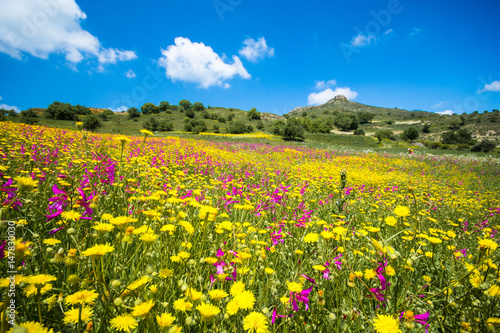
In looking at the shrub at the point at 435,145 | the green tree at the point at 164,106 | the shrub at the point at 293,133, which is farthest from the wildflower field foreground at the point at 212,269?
the green tree at the point at 164,106

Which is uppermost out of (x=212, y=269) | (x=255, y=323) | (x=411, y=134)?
(x=411, y=134)

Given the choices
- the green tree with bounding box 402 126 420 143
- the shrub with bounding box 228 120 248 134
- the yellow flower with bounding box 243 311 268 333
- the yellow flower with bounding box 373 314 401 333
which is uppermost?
the shrub with bounding box 228 120 248 134

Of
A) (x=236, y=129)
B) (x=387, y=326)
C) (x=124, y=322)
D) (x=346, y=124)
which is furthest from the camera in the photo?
(x=346, y=124)

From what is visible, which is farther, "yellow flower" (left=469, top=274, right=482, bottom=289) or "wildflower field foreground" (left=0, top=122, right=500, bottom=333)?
"yellow flower" (left=469, top=274, right=482, bottom=289)

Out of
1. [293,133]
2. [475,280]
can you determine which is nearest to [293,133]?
[293,133]

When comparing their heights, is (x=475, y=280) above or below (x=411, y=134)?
below

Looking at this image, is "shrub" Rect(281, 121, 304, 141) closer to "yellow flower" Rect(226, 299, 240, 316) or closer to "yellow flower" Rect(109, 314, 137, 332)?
"yellow flower" Rect(226, 299, 240, 316)

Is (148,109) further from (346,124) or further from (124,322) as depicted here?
(124,322)

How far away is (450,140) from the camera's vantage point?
1978 inches

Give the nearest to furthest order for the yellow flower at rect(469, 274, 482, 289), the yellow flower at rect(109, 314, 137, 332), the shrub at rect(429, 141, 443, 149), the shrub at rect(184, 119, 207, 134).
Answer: the yellow flower at rect(109, 314, 137, 332), the yellow flower at rect(469, 274, 482, 289), the shrub at rect(429, 141, 443, 149), the shrub at rect(184, 119, 207, 134)

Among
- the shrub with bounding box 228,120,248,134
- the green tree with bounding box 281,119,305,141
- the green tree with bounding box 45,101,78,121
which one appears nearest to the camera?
the green tree with bounding box 45,101,78,121

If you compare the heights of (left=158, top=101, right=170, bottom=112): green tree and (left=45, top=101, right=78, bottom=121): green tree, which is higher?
(left=158, top=101, right=170, bottom=112): green tree

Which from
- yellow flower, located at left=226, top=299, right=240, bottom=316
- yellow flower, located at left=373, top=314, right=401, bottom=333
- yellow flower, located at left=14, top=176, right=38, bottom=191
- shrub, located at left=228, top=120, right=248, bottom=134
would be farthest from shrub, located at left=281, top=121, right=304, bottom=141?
yellow flower, located at left=14, top=176, right=38, bottom=191

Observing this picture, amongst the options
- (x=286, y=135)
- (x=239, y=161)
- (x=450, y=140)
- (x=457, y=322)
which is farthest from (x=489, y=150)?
(x=457, y=322)
